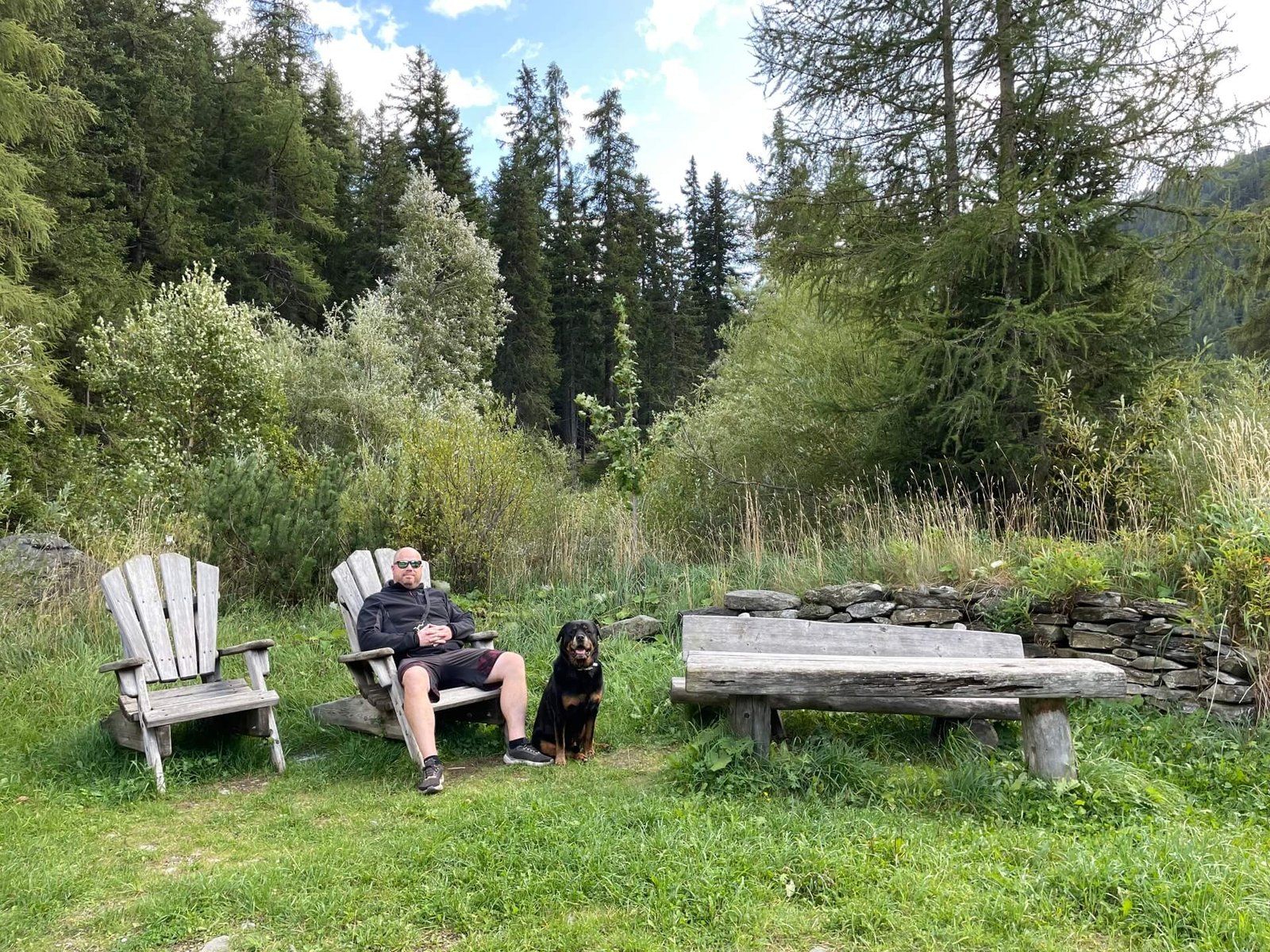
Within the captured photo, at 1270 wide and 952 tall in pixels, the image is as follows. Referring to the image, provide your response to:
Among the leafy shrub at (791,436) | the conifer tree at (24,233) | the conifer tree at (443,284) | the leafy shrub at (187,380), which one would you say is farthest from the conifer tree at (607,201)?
the conifer tree at (24,233)

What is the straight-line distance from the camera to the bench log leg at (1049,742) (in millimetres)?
3051

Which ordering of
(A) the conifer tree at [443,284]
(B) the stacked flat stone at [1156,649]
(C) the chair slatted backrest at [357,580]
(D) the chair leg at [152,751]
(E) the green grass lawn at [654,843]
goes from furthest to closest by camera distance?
1. (A) the conifer tree at [443,284]
2. (C) the chair slatted backrest at [357,580]
3. (B) the stacked flat stone at [1156,649]
4. (D) the chair leg at [152,751]
5. (E) the green grass lawn at [654,843]

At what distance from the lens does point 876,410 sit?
7.71m

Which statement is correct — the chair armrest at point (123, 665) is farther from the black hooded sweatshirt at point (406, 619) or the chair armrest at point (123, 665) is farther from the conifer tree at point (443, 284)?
the conifer tree at point (443, 284)

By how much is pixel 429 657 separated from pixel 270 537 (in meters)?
3.16

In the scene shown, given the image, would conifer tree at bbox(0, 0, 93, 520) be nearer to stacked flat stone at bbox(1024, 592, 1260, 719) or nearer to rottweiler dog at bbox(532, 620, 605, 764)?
rottweiler dog at bbox(532, 620, 605, 764)

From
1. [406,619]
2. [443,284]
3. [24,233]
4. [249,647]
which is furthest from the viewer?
[443,284]

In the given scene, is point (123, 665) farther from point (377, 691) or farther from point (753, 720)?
point (753, 720)

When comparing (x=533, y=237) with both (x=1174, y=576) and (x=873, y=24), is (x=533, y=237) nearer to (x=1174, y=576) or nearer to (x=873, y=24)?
(x=873, y=24)

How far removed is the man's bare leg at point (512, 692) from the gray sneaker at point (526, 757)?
0.07 metres

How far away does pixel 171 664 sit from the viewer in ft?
14.3

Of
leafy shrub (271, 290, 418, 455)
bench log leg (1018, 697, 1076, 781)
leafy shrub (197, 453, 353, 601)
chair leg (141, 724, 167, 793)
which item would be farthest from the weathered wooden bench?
leafy shrub (271, 290, 418, 455)

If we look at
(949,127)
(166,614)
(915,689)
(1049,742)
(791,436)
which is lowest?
(1049,742)

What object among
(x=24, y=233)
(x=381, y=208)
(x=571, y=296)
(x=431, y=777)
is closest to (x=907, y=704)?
(x=431, y=777)
